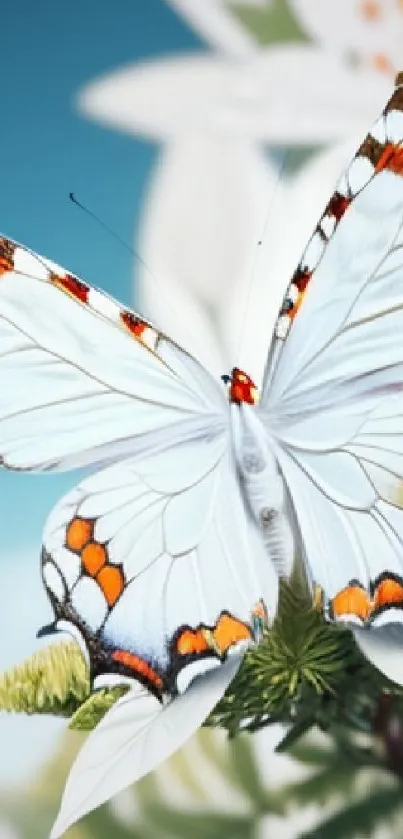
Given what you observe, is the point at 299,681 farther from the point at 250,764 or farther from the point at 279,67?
the point at 279,67

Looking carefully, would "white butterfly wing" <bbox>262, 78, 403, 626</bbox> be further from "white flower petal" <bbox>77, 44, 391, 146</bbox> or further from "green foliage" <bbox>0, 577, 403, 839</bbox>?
"white flower petal" <bbox>77, 44, 391, 146</bbox>

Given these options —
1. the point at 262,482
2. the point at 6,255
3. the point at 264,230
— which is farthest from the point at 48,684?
the point at 264,230

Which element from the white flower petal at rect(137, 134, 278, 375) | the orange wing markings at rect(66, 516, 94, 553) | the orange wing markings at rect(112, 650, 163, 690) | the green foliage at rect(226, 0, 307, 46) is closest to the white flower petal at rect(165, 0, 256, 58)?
the green foliage at rect(226, 0, 307, 46)

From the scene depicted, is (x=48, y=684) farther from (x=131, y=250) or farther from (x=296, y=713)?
(x=131, y=250)

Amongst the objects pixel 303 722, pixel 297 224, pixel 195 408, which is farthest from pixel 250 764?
pixel 297 224

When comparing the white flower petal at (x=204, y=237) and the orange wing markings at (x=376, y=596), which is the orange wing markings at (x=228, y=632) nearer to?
the orange wing markings at (x=376, y=596)

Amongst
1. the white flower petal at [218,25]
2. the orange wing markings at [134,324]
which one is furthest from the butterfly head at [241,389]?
the white flower petal at [218,25]
